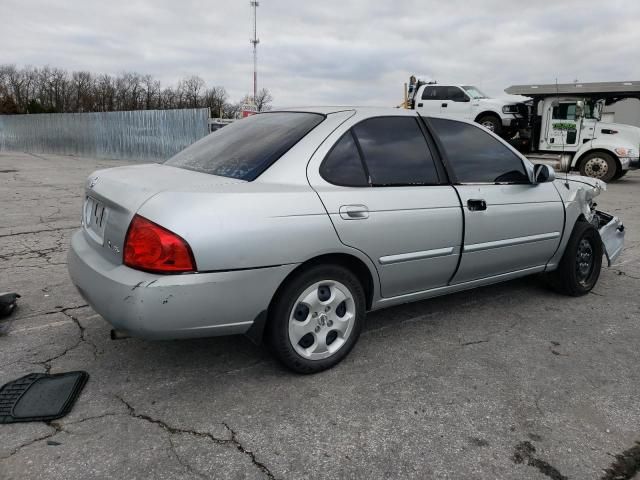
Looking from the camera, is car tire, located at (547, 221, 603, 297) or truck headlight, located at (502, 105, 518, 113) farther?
truck headlight, located at (502, 105, 518, 113)

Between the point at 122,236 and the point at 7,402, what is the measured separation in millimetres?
1031

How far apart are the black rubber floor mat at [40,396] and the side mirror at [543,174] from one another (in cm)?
339

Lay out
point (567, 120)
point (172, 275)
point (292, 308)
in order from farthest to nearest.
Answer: point (567, 120) → point (292, 308) → point (172, 275)

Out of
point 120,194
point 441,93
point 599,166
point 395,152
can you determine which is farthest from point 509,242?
point 441,93

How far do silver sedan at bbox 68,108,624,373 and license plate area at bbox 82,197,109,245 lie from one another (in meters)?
0.02

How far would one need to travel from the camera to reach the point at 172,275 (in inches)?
93.1

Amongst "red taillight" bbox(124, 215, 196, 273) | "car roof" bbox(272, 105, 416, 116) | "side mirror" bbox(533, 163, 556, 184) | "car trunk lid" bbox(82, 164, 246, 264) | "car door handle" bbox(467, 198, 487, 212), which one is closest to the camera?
"red taillight" bbox(124, 215, 196, 273)

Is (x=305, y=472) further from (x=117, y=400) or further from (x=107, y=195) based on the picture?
(x=107, y=195)

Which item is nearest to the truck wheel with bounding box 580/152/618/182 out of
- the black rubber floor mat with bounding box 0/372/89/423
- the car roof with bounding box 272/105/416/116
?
the car roof with bounding box 272/105/416/116

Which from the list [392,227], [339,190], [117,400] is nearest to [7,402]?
[117,400]

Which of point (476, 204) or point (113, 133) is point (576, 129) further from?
point (113, 133)

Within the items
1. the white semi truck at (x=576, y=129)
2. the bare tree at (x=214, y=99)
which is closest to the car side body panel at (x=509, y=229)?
the white semi truck at (x=576, y=129)

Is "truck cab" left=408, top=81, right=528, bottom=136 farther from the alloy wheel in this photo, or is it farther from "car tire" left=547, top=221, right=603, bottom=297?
the alloy wheel

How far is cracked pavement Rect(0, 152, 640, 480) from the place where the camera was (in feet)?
7.14
